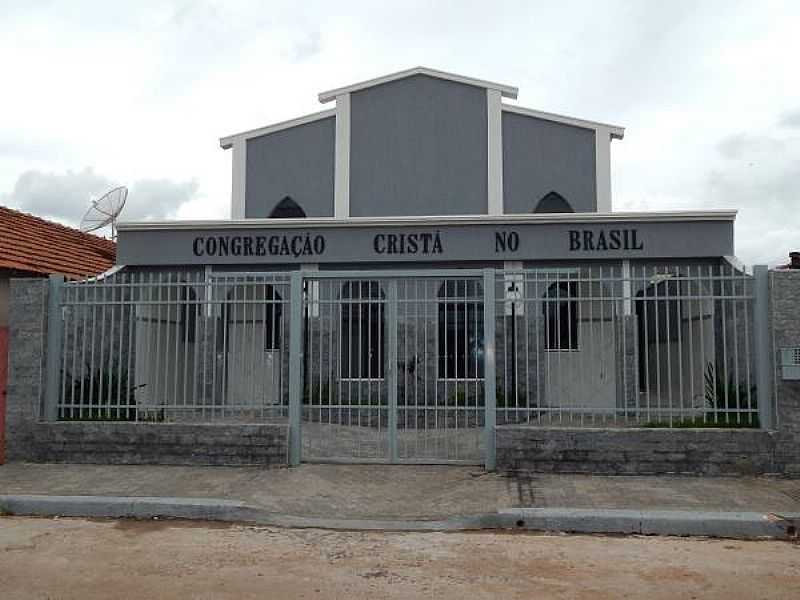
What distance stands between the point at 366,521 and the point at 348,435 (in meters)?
2.92

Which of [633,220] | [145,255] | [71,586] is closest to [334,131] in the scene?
[145,255]

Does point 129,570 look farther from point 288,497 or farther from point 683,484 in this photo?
point 683,484

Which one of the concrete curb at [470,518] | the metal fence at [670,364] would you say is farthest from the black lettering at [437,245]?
the concrete curb at [470,518]

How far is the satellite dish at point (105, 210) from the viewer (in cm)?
1914

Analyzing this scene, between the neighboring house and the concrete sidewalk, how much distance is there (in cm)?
223

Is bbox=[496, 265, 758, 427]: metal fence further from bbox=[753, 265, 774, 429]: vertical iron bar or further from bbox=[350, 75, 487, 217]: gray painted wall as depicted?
bbox=[350, 75, 487, 217]: gray painted wall

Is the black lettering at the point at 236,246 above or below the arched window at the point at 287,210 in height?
below

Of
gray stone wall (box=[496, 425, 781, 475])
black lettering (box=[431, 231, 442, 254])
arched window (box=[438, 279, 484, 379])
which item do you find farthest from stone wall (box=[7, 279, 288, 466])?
black lettering (box=[431, 231, 442, 254])

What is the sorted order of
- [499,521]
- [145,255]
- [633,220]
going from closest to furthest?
1. [499,521]
2. [633,220]
3. [145,255]

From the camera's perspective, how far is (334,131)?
55.6ft

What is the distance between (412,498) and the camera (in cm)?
785

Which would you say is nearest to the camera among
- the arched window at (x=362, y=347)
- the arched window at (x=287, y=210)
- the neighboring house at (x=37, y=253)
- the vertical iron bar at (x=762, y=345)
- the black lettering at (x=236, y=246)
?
the vertical iron bar at (x=762, y=345)

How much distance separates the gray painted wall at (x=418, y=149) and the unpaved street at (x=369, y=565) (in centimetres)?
1025

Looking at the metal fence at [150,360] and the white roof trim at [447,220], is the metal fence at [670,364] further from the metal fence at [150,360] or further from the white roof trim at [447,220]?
the white roof trim at [447,220]
